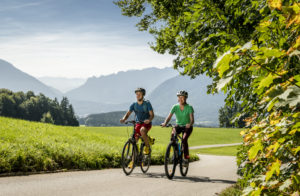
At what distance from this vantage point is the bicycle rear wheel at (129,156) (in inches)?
341

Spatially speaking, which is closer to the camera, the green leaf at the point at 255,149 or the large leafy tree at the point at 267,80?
the large leafy tree at the point at 267,80

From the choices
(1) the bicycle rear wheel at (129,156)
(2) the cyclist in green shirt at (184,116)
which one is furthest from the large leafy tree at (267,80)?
(1) the bicycle rear wheel at (129,156)

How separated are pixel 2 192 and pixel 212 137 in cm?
4394

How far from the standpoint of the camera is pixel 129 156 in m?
8.78

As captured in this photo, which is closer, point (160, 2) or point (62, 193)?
point (62, 193)

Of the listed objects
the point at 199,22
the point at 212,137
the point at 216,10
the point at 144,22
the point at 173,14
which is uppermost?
the point at 144,22

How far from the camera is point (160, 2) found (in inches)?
476

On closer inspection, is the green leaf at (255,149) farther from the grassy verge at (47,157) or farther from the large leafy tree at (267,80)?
the grassy verge at (47,157)

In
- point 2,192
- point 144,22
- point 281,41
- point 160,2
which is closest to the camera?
point 281,41

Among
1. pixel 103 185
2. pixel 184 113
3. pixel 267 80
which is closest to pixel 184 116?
pixel 184 113

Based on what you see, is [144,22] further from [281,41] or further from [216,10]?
[281,41]

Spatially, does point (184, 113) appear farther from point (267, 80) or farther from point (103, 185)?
point (267, 80)

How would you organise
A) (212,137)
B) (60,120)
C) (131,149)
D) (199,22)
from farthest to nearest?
1. (60,120)
2. (212,137)
3. (131,149)
4. (199,22)

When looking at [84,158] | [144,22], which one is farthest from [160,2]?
[84,158]
